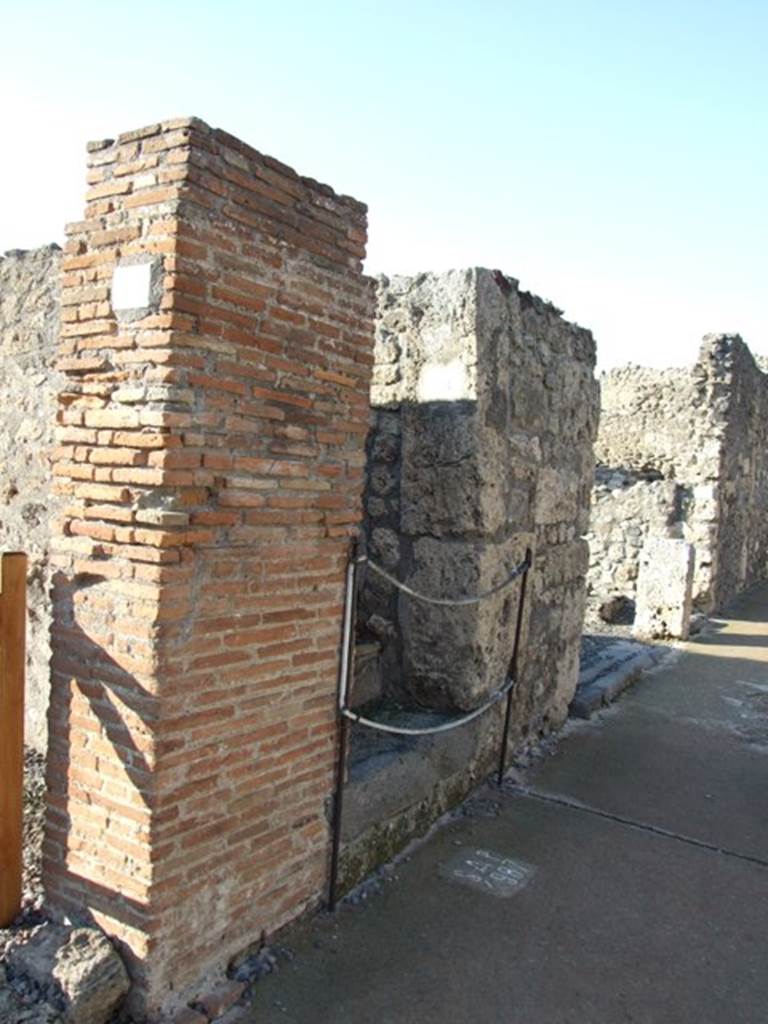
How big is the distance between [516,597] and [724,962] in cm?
198

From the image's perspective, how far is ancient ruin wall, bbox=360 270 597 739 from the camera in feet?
12.9

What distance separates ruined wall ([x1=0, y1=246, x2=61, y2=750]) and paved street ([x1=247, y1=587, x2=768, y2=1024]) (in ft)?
6.03

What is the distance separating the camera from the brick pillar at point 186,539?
2.36 m

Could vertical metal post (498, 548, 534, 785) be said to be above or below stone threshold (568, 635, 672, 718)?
above

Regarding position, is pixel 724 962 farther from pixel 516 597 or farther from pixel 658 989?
pixel 516 597

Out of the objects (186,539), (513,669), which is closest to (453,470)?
(513,669)

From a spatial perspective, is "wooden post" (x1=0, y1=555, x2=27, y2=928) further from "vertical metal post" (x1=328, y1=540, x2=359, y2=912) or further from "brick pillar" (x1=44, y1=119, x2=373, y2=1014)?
"vertical metal post" (x1=328, y1=540, x2=359, y2=912)

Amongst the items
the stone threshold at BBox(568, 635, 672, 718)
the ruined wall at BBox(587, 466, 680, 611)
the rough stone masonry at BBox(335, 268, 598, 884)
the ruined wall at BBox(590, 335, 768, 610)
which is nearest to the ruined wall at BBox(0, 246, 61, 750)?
the rough stone masonry at BBox(335, 268, 598, 884)

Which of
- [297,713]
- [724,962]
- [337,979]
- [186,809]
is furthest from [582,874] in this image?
[186,809]

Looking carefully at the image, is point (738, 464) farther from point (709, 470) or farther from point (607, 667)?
point (607, 667)

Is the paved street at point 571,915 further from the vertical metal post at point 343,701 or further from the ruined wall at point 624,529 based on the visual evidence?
the ruined wall at point 624,529

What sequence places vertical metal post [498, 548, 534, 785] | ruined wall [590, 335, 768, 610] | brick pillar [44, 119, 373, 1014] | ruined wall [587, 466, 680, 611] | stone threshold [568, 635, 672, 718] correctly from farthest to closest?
ruined wall [590, 335, 768, 610] → ruined wall [587, 466, 680, 611] → stone threshold [568, 635, 672, 718] → vertical metal post [498, 548, 534, 785] → brick pillar [44, 119, 373, 1014]

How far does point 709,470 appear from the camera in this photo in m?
11.0

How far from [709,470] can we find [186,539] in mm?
9995
